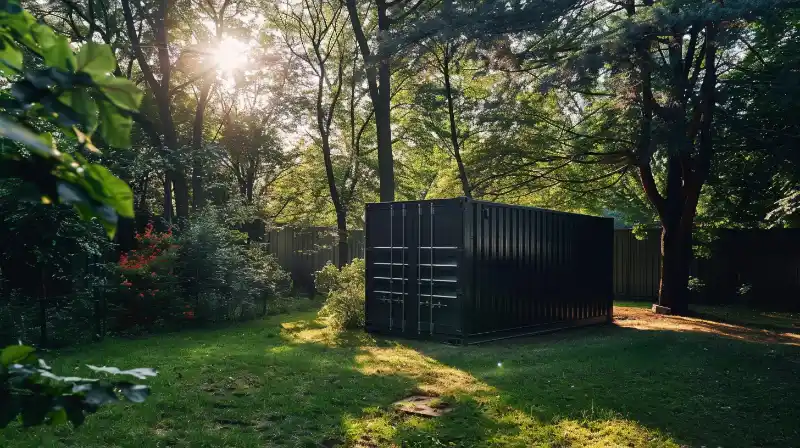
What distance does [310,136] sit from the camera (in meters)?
25.0

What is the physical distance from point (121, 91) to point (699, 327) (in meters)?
14.0

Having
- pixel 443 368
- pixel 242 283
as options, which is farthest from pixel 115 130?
pixel 242 283

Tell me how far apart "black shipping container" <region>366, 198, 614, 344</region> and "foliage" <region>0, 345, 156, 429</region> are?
9.53 meters

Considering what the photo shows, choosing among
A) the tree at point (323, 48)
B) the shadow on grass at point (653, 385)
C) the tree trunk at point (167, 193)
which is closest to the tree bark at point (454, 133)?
the tree at point (323, 48)

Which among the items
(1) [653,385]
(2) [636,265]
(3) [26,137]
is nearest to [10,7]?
(3) [26,137]

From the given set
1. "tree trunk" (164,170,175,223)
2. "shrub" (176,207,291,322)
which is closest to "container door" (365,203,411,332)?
"shrub" (176,207,291,322)

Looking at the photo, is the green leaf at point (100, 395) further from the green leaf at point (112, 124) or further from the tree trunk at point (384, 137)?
the tree trunk at point (384, 137)

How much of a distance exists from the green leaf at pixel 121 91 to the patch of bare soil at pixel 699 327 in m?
12.1

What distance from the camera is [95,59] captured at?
100 cm

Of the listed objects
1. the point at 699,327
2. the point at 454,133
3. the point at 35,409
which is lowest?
the point at 699,327

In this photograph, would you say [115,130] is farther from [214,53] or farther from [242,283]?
[214,53]

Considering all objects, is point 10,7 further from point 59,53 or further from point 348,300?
point 348,300

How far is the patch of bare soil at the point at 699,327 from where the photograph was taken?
38.6 feet

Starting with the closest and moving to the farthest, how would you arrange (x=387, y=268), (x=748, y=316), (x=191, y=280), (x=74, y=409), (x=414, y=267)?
(x=74, y=409)
(x=414, y=267)
(x=387, y=268)
(x=191, y=280)
(x=748, y=316)
